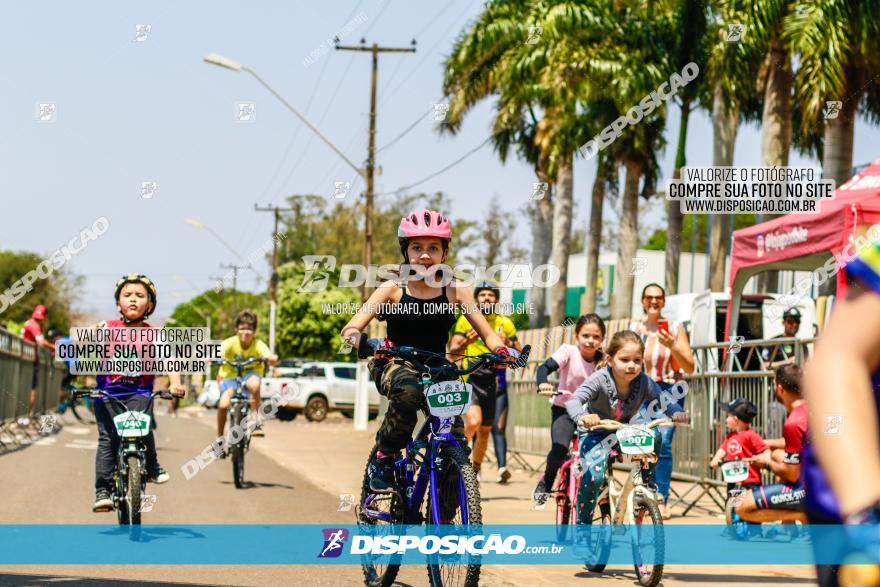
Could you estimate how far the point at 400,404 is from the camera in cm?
618

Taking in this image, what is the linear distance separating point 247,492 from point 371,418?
28.0 meters

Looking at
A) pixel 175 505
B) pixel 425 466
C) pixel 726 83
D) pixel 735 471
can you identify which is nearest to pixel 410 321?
pixel 425 466

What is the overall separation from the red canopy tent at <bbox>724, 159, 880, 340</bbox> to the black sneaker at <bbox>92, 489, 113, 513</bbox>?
19.5 feet

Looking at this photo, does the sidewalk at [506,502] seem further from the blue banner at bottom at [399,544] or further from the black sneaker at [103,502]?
the black sneaker at [103,502]

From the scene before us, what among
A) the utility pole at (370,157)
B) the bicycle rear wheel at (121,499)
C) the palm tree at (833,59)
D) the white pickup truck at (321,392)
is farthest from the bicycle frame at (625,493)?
the white pickup truck at (321,392)

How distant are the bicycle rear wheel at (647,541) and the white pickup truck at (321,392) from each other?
2844 cm

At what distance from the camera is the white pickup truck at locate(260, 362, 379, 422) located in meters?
36.1

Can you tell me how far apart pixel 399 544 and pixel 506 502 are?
18.9 ft

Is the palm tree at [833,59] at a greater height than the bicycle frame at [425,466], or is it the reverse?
the palm tree at [833,59]

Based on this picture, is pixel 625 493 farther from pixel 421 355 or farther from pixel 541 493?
pixel 421 355

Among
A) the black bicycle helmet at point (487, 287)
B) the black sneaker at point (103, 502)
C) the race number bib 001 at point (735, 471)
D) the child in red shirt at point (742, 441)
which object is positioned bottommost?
the black sneaker at point (103, 502)

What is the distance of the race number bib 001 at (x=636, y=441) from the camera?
7203mm

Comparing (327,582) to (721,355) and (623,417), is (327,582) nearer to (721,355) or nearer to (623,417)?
(623,417)

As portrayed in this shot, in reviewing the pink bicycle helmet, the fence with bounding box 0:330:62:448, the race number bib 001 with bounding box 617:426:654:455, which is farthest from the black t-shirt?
the fence with bounding box 0:330:62:448
